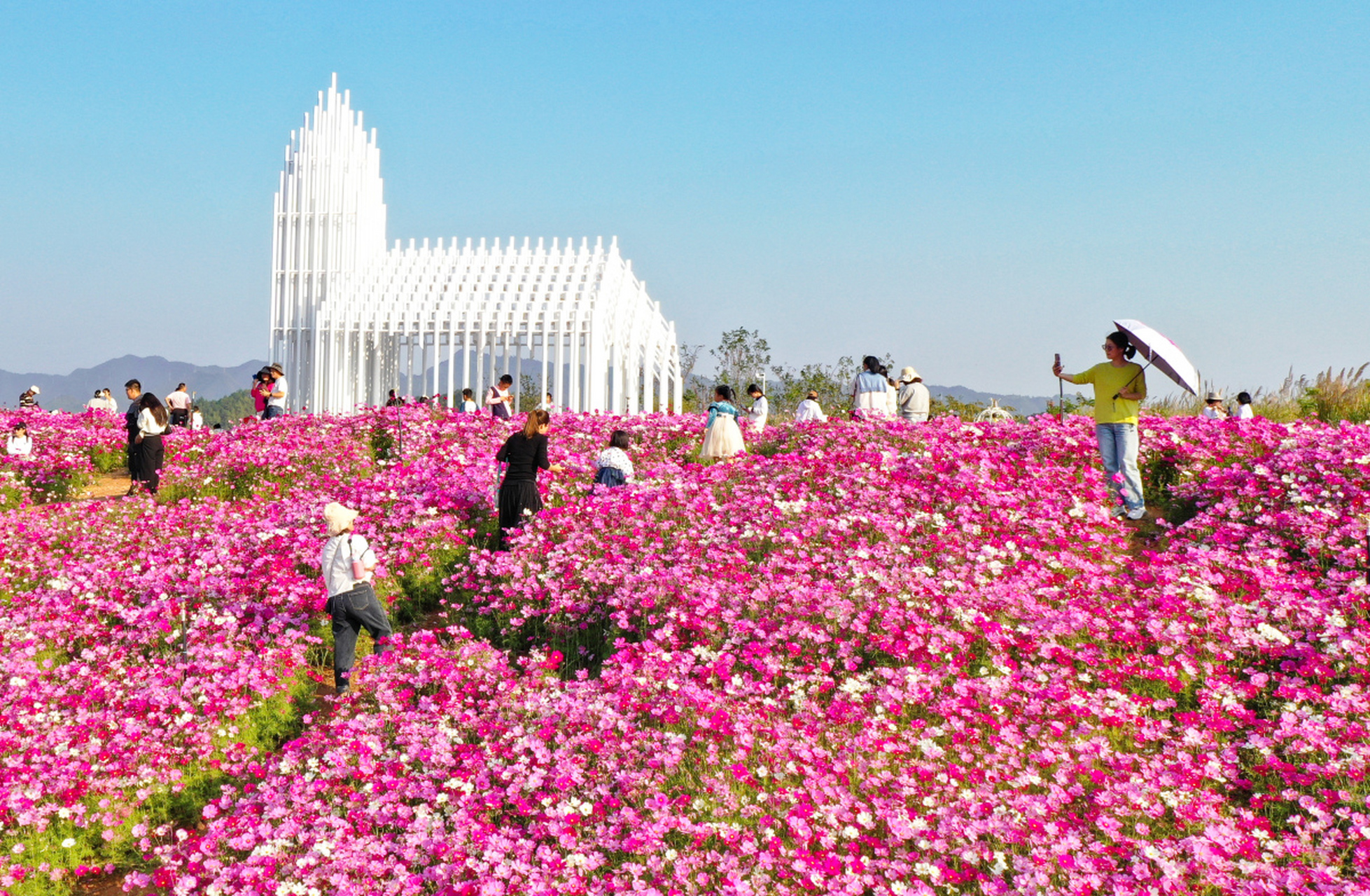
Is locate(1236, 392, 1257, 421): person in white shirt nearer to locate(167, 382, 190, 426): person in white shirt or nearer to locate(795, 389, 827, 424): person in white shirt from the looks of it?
locate(795, 389, 827, 424): person in white shirt

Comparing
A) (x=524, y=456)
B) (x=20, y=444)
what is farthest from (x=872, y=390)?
(x=20, y=444)

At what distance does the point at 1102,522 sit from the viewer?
33.1 feet

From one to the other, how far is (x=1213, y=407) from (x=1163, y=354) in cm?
988

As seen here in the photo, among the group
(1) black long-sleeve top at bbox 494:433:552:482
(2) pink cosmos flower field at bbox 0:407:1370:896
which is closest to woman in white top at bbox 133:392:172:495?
(2) pink cosmos flower field at bbox 0:407:1370:896

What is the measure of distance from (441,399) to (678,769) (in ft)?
48.6

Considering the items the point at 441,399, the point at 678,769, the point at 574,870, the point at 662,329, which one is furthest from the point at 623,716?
the point at 662,329

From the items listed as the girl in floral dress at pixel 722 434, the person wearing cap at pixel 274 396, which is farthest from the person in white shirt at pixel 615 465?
the person wearing cap at pixel 274 396

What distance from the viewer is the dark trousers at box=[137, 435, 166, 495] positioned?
49.4 feet

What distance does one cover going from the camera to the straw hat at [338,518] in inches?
314

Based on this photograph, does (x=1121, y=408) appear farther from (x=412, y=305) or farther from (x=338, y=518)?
(x=412, y=305)

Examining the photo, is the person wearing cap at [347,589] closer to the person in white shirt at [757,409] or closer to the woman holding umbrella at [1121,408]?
the woman holding umbrella at [1121,408]

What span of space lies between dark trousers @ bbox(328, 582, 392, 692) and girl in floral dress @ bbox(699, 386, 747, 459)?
626cm

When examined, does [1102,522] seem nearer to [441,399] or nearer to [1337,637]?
[1337,637]

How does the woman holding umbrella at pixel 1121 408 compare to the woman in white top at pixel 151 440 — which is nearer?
the woman holding umbrella at pixel 1121 408
